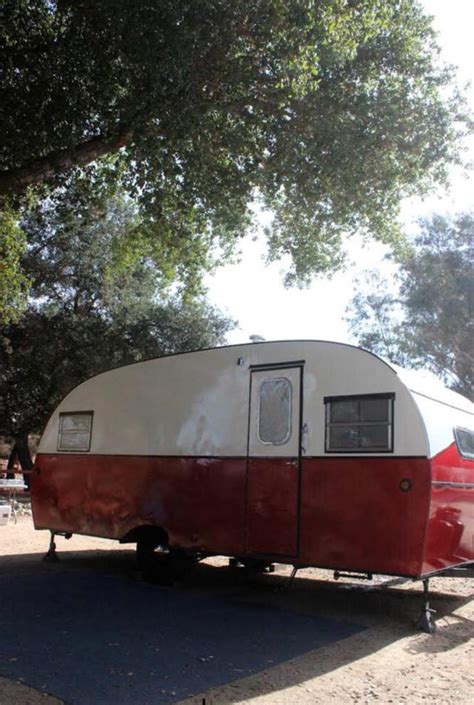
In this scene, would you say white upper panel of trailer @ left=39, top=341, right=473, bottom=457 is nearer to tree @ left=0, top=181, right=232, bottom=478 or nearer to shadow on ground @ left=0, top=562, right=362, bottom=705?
shadow on ground @ left=0, top=562, right=362, bottom=705

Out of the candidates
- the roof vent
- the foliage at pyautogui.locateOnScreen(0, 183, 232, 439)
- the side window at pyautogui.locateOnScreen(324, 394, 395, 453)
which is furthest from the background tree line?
the foliage at pyautogui.locateOnScreen(0, 183, 232, 439)

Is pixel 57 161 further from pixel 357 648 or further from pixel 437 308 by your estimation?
pixel 437 308

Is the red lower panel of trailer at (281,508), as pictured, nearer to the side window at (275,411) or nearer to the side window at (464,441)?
the side window at (275,411)

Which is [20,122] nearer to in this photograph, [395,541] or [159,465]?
[159,465]

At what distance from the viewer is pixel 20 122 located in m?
9.52

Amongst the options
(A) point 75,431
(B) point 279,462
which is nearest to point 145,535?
(A) point 75,431

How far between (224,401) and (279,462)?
1079 mm

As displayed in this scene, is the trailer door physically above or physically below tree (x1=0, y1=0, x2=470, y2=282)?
below

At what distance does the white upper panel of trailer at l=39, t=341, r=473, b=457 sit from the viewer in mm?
6223

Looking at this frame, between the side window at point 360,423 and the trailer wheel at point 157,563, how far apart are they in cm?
279

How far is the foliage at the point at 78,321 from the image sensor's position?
64.4ft

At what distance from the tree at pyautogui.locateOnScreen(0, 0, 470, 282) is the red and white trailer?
370cm

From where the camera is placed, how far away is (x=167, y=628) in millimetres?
5902

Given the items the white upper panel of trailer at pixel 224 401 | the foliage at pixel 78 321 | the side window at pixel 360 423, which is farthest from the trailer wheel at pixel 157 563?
the foliage at pixel 78 321
